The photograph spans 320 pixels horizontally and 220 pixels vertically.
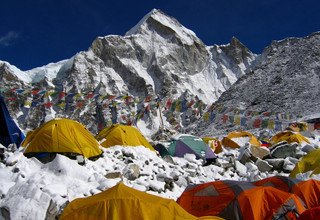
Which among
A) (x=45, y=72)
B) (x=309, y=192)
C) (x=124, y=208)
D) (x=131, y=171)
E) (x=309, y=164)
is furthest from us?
(x=45, y=72)

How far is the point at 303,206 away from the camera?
31.5ft

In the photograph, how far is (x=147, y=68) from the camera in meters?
157

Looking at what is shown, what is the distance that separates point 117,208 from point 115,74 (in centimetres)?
14401

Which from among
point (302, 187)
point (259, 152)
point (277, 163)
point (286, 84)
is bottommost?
point (302, 187)

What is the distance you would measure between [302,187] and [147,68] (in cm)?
14740

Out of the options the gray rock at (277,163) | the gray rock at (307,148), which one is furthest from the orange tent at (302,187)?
the gray rock at (307,148)

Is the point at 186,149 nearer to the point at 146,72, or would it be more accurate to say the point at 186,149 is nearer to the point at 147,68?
the point at 146,72

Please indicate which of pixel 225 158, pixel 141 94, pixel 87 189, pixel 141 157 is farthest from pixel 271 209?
pixel 141 94

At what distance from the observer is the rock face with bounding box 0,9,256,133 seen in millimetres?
143750

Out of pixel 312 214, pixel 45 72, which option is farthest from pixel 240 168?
pixel 45 72

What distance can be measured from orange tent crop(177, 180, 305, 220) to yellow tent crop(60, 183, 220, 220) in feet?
6.51

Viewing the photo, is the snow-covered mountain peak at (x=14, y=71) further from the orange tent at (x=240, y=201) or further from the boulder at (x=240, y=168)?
the orange tent at (x=240, y=201)

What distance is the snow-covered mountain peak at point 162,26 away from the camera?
164837mm

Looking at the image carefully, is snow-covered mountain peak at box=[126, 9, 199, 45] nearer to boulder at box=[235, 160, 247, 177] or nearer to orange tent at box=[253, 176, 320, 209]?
boulder at box=[235, 160, 247, 177]
